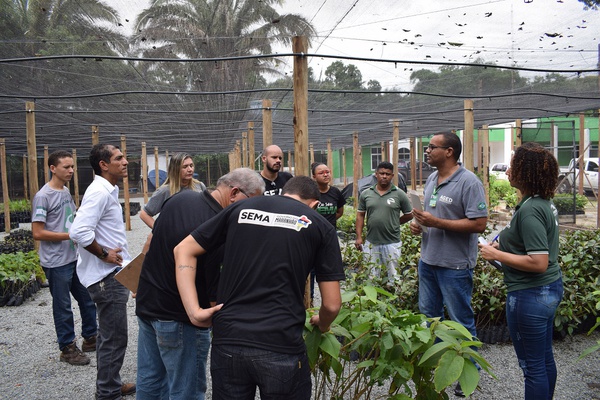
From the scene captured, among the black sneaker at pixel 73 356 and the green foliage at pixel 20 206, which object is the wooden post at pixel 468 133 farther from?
the green foliage at pixel 20 206

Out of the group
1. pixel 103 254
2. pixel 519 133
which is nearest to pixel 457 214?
pixel 103 254

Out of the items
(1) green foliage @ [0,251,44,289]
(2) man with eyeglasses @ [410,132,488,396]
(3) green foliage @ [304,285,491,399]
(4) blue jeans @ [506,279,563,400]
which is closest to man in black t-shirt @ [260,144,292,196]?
(2) man with eyeglasses @ [410,132,488,396]

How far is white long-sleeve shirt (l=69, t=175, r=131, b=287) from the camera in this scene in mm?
3514

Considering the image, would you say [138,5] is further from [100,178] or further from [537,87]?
[537,87]

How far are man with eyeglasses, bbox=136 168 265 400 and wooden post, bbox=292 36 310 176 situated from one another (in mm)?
1539

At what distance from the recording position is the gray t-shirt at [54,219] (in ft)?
14.8

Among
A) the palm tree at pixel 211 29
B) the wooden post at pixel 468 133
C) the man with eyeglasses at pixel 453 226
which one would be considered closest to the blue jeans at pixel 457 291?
the man with eyeglasses at pixel 453 226

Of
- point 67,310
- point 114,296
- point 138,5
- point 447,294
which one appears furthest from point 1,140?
point 447,294

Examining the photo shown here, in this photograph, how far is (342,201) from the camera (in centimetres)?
645

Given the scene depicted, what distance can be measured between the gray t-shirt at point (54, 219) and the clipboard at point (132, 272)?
164 cm

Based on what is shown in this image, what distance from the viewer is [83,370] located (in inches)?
182

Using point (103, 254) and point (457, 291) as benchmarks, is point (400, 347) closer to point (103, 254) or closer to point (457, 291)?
point (457, 291)

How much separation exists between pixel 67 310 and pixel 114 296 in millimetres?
1215

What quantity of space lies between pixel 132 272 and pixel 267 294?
4.29 feet
